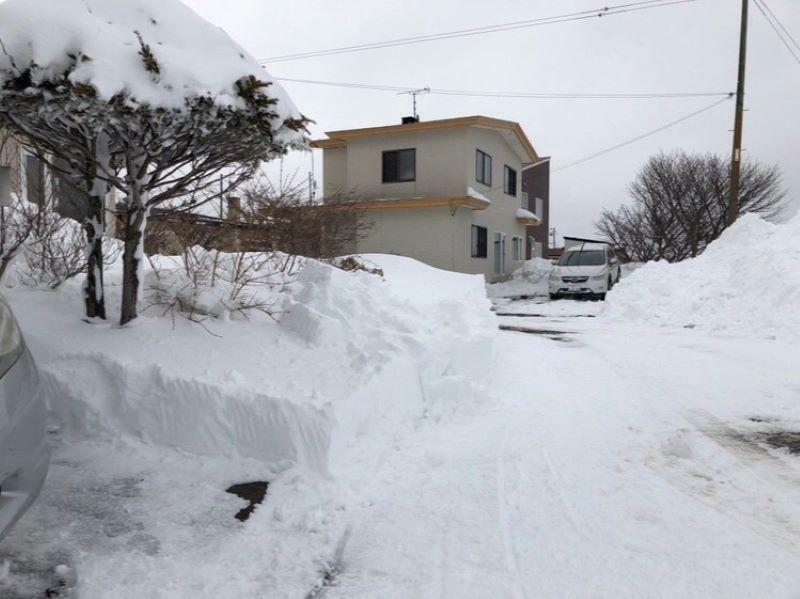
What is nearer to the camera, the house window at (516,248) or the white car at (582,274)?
the white car at (582,274)

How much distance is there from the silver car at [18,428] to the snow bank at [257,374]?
51.3 inches

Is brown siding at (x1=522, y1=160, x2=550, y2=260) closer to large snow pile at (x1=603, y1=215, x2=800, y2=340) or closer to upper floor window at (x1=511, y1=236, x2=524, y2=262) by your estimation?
upper floor window at (x1=511, y1=236, x2=524, y2=262)

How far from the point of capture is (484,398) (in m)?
5.30

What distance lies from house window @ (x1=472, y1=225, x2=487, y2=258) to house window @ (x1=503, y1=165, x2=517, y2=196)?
291 centimetres

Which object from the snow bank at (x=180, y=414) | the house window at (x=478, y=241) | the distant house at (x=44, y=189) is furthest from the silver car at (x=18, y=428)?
the house window at (x=478, y=241)

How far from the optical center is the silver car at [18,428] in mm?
2188

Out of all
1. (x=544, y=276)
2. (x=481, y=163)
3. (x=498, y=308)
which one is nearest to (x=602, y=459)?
(x=498, y=308)

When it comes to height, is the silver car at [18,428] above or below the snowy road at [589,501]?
above

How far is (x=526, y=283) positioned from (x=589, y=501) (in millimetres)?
20614

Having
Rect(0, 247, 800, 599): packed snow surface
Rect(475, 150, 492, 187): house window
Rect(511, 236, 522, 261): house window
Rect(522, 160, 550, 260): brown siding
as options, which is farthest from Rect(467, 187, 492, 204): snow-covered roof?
Rect(0, 247, 800, 599): packed snow surface

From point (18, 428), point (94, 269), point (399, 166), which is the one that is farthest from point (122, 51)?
point (399, 166)

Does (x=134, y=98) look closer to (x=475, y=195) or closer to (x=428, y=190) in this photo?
(x=475, y=195)

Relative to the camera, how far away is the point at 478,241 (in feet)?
71.6

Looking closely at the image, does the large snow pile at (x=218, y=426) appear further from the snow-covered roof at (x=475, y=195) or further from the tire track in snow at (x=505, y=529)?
the snow-covered roof at (x=475, y=195)
